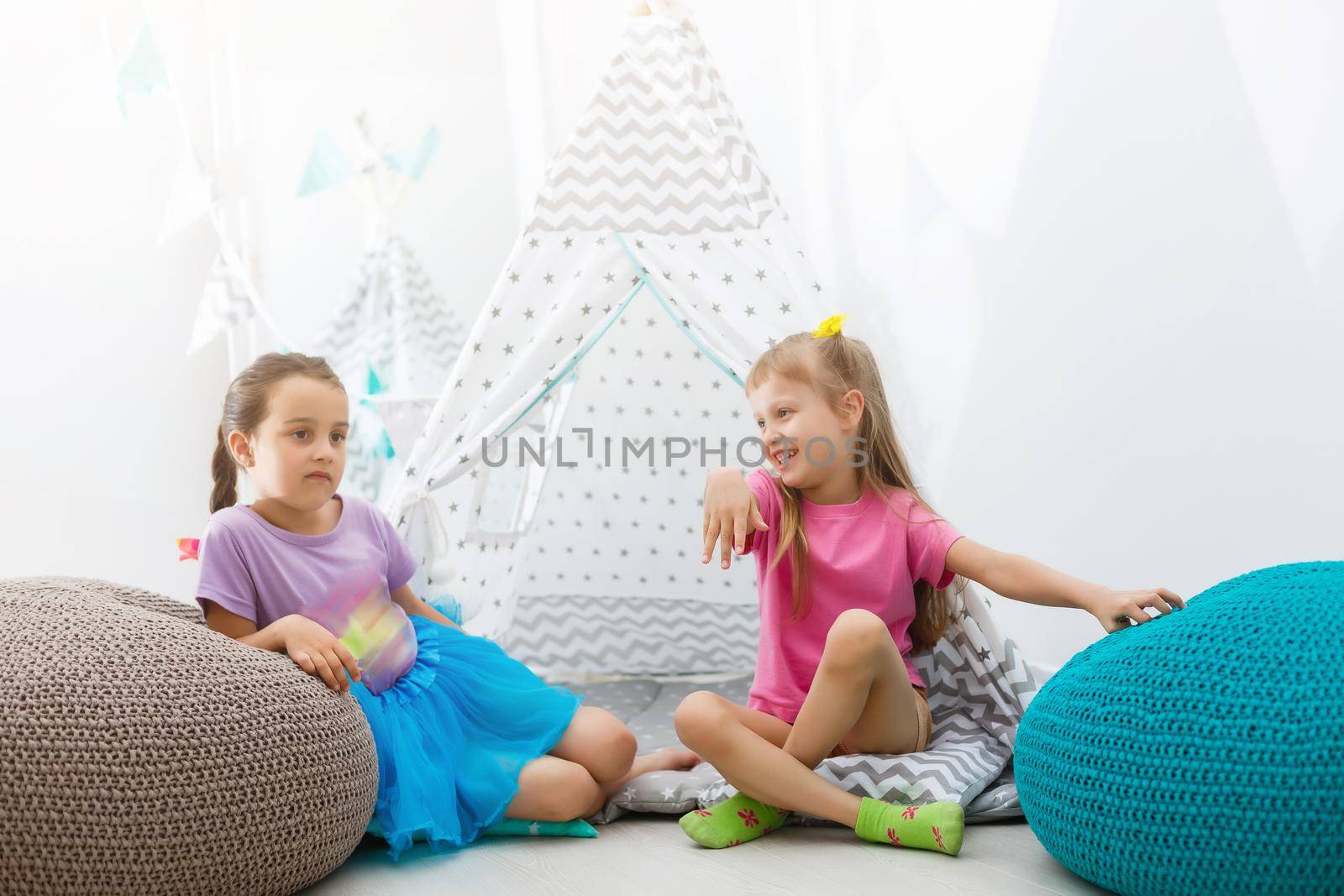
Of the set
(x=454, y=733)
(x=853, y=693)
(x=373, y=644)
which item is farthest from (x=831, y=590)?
(x=373, y=644)

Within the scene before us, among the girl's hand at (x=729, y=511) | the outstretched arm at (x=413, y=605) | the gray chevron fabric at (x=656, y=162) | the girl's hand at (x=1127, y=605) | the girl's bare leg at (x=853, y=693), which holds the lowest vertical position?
the girl's bare leg at (x=853, y=693)

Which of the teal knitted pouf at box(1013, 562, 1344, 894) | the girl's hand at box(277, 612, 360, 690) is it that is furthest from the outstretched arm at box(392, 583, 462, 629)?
the teal knitted pouf at box(1013, 562, 1344, 894)

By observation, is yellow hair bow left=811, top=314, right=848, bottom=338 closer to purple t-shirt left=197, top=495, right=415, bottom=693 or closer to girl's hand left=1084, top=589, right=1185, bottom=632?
girl's hand left=1084, top=589, right=1185, bottom=632

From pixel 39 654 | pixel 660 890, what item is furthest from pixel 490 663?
pixel 39 654

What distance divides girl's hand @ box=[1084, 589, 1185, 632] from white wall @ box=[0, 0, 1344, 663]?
0.48 metres

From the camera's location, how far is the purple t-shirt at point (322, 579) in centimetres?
158

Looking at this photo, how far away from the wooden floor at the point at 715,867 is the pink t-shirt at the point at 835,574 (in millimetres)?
253

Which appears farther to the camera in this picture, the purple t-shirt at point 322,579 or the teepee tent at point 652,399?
the teepee tent at point 652,399

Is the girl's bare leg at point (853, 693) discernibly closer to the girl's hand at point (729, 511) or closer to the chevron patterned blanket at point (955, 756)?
the chevron patterned blanket at point (955, 756)

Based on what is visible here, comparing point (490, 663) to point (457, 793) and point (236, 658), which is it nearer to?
point (457, 793)

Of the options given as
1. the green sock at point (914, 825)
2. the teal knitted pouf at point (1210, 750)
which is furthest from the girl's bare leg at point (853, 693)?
the teal knitted pouf at point (1210, 750)

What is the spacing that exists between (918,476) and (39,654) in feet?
A: 4.44

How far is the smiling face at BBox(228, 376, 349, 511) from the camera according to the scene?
1635mm

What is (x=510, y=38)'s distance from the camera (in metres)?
4.12
